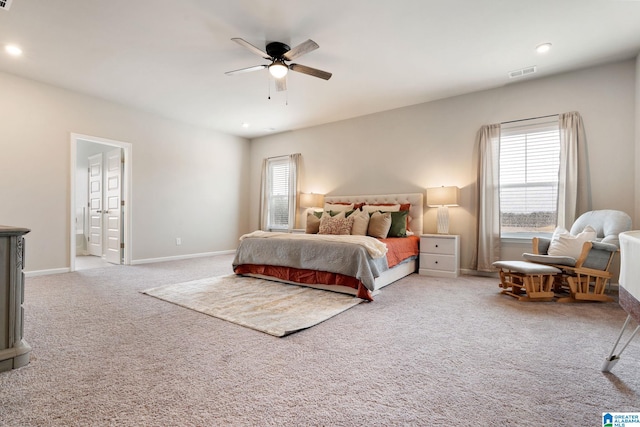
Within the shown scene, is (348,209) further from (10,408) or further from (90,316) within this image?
(10,408)

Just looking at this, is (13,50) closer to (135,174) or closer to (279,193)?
(135,174)

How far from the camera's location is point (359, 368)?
174 centimetres

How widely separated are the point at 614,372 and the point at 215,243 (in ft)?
21.1

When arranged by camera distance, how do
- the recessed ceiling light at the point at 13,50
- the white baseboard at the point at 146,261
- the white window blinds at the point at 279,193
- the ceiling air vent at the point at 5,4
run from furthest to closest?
the white window blinds at the point at 279,193
the white baseboard at the point at 146,261
the recessed ceiling light at the point at 13,50
the ceiling air vent at the point at 5,4

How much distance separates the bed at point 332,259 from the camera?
322 centimetres

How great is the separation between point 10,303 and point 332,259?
8.26 ft

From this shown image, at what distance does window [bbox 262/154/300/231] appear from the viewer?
6551 millimetres

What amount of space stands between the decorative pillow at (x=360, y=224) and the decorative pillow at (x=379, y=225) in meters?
0.06

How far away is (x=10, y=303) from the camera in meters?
1.74

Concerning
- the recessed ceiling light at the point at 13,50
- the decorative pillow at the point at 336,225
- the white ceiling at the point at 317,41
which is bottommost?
the decorative pillow at the point at 336,225

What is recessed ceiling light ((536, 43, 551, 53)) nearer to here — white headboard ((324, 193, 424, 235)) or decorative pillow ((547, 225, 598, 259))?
decorative pillow ((547, 225, 598, 259))

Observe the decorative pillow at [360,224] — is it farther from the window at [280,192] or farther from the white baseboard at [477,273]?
the window at [280,192]

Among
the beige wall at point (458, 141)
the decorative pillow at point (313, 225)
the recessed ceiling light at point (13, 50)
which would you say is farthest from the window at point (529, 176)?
the recessed ceiling light at point (13, 50)

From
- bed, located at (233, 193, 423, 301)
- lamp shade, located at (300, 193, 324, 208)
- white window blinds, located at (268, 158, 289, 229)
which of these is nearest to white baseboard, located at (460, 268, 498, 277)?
bed, located at (233, 193, 423, 301)
